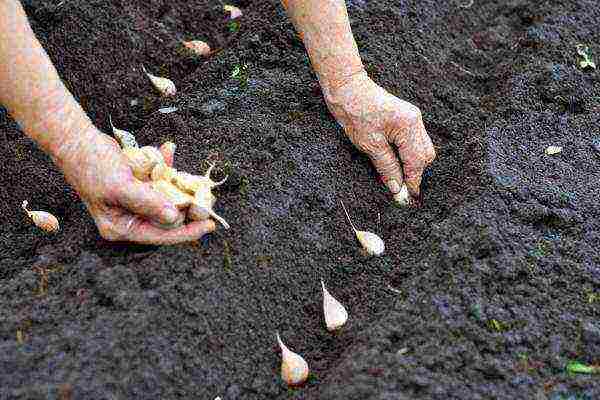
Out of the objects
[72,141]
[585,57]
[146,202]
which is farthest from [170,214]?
[585,57]

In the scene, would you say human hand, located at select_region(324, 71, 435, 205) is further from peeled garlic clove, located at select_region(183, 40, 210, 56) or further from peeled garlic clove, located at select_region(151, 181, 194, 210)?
peeled garlic clove, located at select_region(183, 40, 210, 56)

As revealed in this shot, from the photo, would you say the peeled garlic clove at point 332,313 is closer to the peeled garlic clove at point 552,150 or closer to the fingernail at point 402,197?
the fingernail at point 402,197

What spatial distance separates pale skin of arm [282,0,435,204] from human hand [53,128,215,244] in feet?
1.99

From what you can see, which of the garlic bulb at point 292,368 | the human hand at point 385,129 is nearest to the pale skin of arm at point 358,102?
the human hand at point 385,129

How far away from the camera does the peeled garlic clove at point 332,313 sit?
1.84m

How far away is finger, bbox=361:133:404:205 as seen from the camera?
6.89ft

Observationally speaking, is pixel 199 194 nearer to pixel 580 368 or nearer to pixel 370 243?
pixel 370 243

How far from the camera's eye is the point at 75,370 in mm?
1544

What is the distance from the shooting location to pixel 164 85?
2.54m

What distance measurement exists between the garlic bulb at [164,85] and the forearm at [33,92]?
0.86 meters

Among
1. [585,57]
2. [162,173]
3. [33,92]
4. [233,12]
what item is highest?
[33,92]

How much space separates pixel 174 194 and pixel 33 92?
1.28ft

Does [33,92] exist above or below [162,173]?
above

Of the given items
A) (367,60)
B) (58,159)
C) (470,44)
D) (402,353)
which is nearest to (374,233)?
(402,353)
